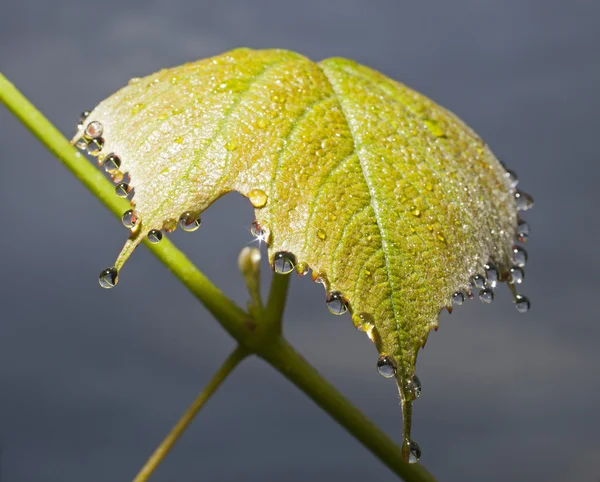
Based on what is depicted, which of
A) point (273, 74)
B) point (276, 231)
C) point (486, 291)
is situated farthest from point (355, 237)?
point (273, 74)

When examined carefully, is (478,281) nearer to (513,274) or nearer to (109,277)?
(513,274)

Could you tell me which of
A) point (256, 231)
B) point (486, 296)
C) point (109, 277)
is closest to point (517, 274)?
point (486, 296)

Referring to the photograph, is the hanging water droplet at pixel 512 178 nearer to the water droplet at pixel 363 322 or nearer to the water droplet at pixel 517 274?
the water droplet at pixel 517 274

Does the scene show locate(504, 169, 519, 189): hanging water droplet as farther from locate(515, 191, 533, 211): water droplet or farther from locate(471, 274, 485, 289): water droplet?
locate(471, 274, 485, 289): water droplet

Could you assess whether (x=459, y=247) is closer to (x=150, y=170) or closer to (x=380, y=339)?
(x=380, y=339)

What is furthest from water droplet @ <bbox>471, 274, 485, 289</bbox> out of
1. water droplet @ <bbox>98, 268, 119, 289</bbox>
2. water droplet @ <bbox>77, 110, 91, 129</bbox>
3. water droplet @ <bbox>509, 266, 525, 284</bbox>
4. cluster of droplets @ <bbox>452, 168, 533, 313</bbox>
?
water droplet @ <bbox>77, 110, 91, 129</bbox>

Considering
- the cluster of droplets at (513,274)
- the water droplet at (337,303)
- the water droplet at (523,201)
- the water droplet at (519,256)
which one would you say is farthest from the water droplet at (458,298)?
the water droplet at (523,201)

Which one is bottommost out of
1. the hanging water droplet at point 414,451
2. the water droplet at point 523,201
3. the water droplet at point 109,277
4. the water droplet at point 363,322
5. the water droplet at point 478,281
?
the water droplet at point 109,277
